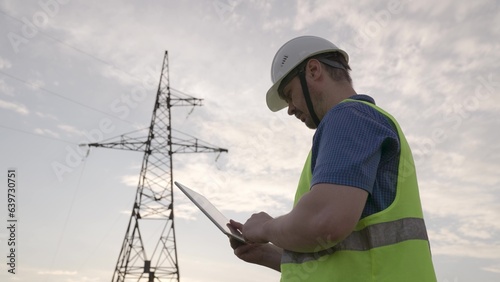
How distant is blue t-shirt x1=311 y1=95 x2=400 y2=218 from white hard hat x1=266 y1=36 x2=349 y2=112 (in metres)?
0.64

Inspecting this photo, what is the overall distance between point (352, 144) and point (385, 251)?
43 cm

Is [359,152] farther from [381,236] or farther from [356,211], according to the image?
[381,236]

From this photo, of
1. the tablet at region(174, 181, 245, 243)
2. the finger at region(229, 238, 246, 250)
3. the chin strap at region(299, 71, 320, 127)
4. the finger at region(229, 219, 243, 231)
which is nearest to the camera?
the chin strap at region(299, 71, 320, 127)

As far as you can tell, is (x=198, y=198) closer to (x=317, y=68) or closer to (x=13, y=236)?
(x=317, y=68)

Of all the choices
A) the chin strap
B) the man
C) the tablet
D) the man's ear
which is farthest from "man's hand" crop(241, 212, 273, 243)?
the man's ear

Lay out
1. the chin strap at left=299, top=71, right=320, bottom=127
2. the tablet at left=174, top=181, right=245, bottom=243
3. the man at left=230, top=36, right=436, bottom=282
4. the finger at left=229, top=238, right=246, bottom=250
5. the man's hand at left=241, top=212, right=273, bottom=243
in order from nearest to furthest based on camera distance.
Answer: the man at left=230, top=36, right=436, bottom=282
the man's hand at left=241, top=212, right=273, bottom=243
the chin strap at left=299, top=71, right=320, bottom=127
the tablet at left=174, top=181, right=245, bottom=243
the finger at left=229, top=238, right=246, bottom=250

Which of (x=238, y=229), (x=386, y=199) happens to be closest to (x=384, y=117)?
(x=386, y=199)

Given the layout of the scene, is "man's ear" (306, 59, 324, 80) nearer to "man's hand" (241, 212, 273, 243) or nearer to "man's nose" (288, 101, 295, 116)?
"man's nose" (288, 101, 295, 116)

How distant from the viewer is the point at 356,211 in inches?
70.2

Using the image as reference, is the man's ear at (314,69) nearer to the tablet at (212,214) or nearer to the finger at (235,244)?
the tablet at (212,214)

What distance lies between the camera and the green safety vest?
1861 millimetres

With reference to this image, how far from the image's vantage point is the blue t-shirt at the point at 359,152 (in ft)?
5.94

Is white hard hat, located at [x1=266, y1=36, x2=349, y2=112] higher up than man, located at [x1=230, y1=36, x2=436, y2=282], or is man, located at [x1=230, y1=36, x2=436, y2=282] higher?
white hard hat, located at [x1=266, y1=36, x2=349, y2=112]

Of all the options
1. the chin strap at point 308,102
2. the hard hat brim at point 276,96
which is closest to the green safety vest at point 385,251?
the chin strap at point 308,102
